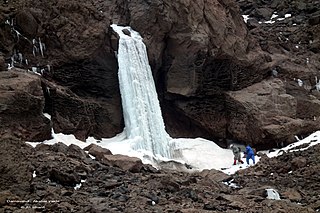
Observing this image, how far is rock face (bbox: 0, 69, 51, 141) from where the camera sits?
59.3 ft

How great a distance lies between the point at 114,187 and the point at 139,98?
12.9 meters

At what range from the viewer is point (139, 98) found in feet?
86.2

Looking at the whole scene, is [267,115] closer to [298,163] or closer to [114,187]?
[298,163]

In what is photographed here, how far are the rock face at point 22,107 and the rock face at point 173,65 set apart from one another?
4.36ft

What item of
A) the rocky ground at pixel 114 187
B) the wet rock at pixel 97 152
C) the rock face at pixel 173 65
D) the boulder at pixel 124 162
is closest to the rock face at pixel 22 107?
the rock face at pixel 173 65

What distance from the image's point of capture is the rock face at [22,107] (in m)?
18.1

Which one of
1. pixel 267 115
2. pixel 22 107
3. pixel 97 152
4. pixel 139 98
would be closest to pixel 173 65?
pixel 139 98

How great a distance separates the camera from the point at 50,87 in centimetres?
2173

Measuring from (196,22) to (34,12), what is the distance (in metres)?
11.1

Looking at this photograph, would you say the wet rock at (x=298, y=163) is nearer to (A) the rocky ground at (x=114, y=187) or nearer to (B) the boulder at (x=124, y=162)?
(A) the rocky ground at (x=114, y=187)

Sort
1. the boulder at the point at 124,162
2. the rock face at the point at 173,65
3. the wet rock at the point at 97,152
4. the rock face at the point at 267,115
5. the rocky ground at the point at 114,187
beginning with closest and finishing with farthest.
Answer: the rocky ground at the point at 114,187 < the boulder at the point at 124,162 < the wet rock at the point at 97,152 < the rock face at the point at 173,65 < the rock face at the point at 267,115

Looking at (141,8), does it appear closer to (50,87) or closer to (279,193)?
(50,87)

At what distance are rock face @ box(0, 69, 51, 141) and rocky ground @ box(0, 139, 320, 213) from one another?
1902mm

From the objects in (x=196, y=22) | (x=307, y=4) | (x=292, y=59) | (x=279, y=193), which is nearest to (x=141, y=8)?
(x=196, y=22)
